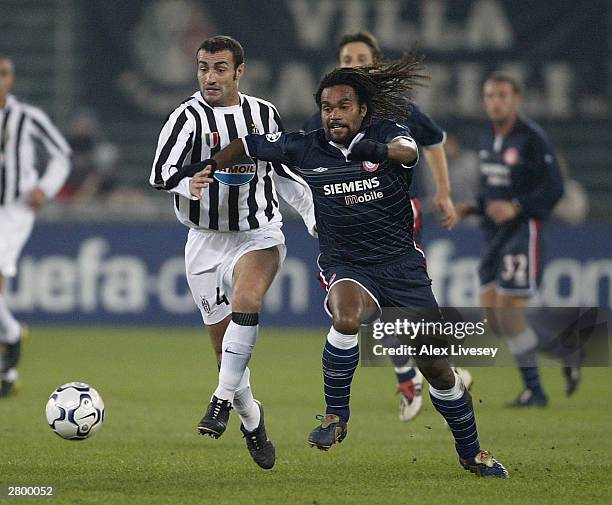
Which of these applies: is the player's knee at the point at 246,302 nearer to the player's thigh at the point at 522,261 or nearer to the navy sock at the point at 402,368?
the navy sock at the point at 402,368

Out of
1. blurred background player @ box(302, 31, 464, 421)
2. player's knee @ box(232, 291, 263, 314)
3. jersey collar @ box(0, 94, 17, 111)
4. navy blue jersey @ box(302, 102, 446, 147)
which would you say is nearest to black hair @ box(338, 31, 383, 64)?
blurred background player @ box(302, 31, 464, 421)

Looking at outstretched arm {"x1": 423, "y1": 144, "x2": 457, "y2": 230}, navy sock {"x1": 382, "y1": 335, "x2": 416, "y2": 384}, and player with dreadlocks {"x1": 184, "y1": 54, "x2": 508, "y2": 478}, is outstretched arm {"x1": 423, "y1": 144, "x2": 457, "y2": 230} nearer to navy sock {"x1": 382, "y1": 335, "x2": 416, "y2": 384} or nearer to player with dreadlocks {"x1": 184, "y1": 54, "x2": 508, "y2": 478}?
navy sock {"x1": 382, "y1": 335, "x2": 416, "y2": 384}

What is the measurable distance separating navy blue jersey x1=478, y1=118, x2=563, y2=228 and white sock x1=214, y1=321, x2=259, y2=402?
4244 millimetres

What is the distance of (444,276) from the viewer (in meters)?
14.4

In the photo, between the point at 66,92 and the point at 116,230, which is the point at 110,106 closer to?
the point at 66,92

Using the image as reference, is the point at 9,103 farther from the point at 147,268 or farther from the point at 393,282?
the point at 393,282

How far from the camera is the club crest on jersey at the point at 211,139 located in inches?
272

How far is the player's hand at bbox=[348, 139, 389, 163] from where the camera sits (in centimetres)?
604

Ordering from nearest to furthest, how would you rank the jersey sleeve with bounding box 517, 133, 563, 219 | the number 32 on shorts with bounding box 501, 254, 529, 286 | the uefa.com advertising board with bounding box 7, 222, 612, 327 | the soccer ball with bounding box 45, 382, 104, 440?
1. the soccer ball with bounding box 45, 382, 104, 440
2. the jersey sleeve with bounding box 517, 133, 563, 219
3. the number 32 on shorts with bounding box 501, 254, 529, 286
4. the uefa.com advertising board with bounding box 7, 222, 612, 327

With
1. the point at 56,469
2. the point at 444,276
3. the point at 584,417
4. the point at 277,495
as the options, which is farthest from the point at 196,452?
the point at 444,276

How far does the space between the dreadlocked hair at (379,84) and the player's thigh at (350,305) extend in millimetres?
863

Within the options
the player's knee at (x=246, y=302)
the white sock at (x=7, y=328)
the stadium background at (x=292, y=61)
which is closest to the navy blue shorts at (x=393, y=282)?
the player's knee at (x=246, y=302)

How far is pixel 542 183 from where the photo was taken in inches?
406

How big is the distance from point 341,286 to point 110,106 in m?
11.5
